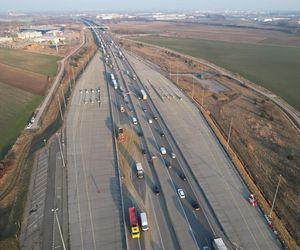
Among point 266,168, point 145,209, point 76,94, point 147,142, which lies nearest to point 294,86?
point 266,168

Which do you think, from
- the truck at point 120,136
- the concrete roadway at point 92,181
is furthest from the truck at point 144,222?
the truck at point 120,136

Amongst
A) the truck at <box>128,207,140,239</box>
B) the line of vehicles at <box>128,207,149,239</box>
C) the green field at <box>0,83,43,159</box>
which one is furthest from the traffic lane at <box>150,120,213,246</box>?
the green field at <box>0,83,43,159</box>

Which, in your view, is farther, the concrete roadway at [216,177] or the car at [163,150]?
the car at [163,150]

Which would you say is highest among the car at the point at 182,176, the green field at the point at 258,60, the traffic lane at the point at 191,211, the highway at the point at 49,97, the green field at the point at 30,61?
the green field at the point at 30,61

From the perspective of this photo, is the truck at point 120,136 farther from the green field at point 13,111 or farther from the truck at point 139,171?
the green field at point 13,111

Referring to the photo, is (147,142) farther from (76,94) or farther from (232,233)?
(76,94)

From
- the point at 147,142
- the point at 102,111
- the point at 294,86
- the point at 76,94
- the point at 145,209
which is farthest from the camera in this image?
the point at 294,86

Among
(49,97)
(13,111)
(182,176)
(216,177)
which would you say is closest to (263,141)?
(216,177)
